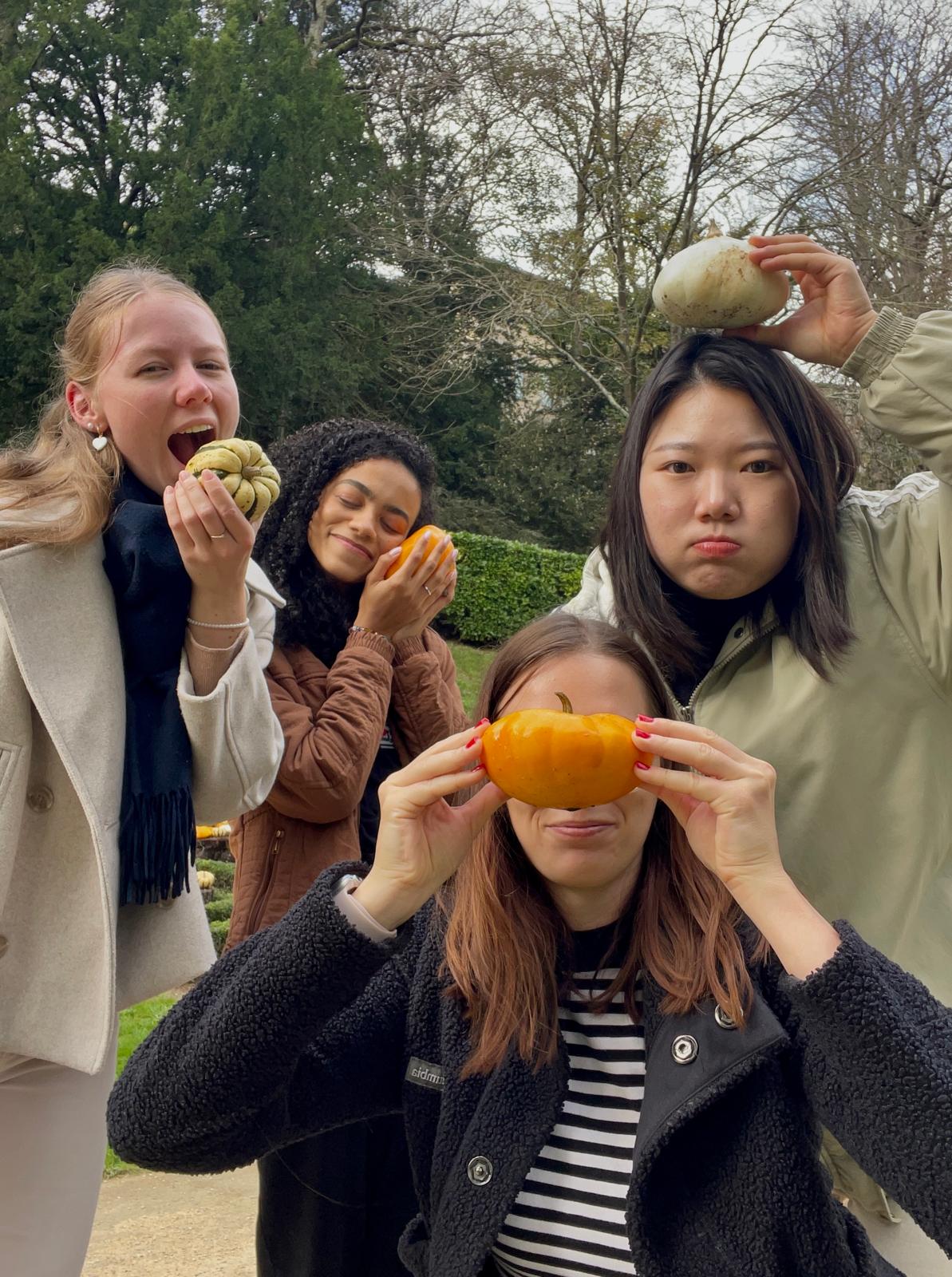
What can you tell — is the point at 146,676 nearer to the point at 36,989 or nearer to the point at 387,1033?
the point at 36,989

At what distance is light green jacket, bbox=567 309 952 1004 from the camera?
1.80m

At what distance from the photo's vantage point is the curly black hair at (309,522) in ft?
9.20

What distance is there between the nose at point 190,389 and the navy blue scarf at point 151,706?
220 mm

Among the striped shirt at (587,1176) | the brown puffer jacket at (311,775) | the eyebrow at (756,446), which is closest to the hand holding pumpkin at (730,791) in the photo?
the striped shirt at (587,1176)

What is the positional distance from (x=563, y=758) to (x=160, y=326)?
1317mm

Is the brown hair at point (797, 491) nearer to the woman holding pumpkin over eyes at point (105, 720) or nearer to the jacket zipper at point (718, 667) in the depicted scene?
the jacket zipper at point (718, 667)

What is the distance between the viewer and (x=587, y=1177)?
154 cm

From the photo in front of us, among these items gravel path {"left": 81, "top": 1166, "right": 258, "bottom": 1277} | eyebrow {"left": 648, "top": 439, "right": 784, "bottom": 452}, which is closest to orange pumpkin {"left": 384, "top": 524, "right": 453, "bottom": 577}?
eyebrow {"left": 648, "top": 439, "right": 784, "bottom": 452}

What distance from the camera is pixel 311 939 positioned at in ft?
4.96

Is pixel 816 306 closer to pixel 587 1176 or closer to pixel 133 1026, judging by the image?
pixel 587 1176

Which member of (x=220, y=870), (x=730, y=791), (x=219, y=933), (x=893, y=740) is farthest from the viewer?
(x=220, y=870)

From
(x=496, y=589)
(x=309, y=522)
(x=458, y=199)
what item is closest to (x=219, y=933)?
(x=309, y=522)

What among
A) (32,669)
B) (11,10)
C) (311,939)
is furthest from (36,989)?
(11,10)

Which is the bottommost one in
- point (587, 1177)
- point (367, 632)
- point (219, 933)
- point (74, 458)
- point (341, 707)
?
point (219, 933)
